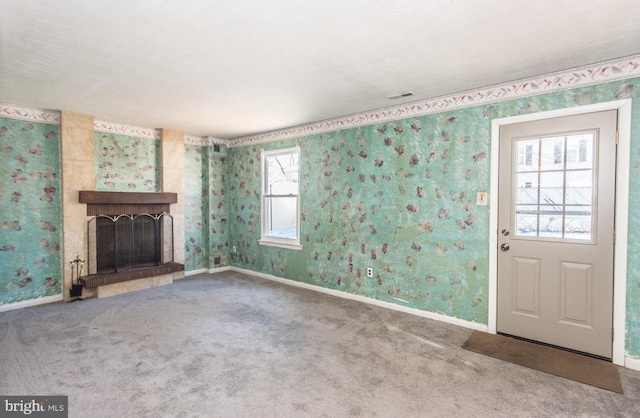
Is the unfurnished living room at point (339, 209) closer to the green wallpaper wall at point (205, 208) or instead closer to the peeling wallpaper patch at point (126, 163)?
the peeling wallpaper patch at point (126, 163)

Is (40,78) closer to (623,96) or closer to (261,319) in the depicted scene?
(261,319)

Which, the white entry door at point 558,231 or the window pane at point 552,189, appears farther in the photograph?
the window pane at point 552,189

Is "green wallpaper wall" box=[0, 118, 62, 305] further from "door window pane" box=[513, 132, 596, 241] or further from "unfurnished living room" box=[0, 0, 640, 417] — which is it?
"door window pane" box=[513, 132, 596, 241]

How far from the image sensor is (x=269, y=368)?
2516 millimetres

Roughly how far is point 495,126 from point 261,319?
308cm

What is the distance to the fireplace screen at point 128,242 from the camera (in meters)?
4.39

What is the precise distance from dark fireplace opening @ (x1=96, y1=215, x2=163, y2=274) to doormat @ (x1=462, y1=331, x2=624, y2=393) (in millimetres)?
4376

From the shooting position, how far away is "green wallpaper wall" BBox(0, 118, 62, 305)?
380 centimetres

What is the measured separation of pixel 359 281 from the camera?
4.18m

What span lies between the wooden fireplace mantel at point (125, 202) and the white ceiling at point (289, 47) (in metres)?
1.24

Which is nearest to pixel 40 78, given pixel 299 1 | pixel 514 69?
pixel 299 1

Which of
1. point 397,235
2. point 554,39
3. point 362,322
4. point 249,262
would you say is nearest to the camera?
point 554,39

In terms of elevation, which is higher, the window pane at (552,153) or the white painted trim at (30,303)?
the window pane at (552,153)

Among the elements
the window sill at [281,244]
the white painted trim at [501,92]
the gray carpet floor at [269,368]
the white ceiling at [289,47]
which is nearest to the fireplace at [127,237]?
the gray carpet floor at [269,368]
